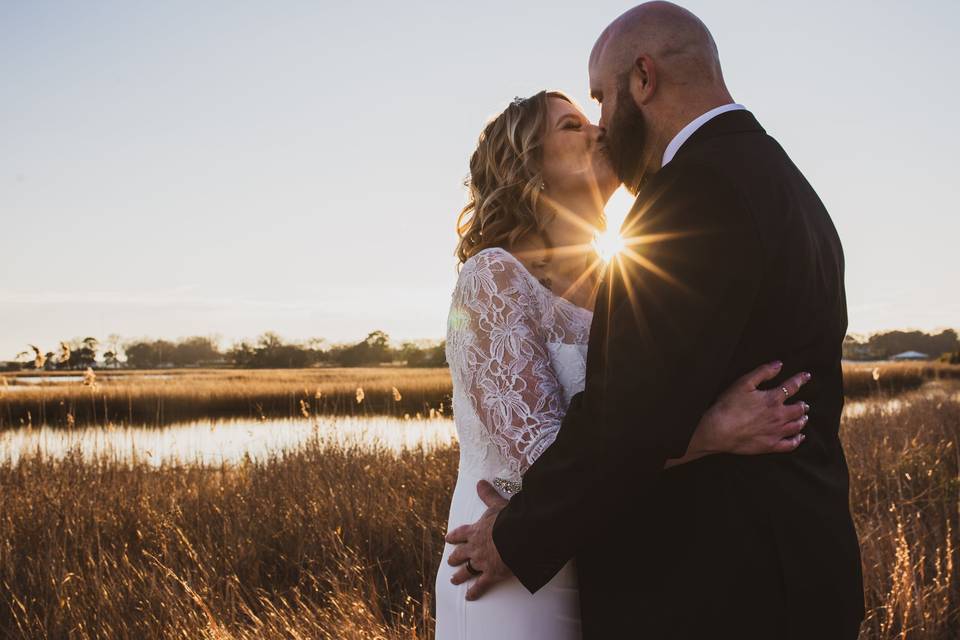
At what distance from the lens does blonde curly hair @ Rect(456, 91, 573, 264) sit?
254 centimetres

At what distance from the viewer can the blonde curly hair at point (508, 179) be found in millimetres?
2537

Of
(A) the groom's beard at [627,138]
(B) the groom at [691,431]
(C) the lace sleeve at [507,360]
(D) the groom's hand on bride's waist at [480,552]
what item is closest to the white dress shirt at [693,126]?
(B) the groom at [691,431]

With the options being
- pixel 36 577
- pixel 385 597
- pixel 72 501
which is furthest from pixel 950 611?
pixel 72 501

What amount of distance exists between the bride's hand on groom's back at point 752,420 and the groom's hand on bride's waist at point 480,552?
0.62 meters

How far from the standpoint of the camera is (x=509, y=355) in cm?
214

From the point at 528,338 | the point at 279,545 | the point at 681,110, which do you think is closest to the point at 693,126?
the point at 681,110

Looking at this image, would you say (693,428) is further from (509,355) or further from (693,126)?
(693,126)

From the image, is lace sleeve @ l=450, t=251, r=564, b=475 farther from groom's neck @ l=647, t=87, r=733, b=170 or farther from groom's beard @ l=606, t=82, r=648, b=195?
groom's neck @ l=647, t=87, r=733, b=170

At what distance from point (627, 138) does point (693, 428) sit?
871 millimetres

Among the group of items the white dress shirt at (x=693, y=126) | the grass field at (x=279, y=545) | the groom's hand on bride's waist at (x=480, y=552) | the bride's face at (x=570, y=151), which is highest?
the bride's face at (x=570, y=151)

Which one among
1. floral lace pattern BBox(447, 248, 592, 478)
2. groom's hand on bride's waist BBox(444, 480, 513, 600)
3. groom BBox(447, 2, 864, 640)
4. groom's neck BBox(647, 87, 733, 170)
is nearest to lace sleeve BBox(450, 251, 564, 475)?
floral lace pattern BBox(447, 248, 592, 478)

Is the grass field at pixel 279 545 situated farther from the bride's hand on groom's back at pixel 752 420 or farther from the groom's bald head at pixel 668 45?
the groom's bald head at pixel 668 45

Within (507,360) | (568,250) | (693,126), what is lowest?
(507,360)

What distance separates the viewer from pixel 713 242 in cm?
159
